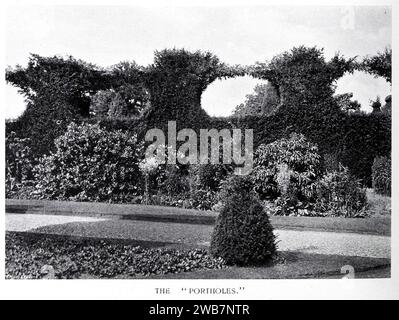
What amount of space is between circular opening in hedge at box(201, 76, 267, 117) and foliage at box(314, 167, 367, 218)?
10.8 feet

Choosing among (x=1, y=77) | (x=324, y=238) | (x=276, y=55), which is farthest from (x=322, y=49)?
(x=1, y=77)

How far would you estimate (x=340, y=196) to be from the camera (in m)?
11.9

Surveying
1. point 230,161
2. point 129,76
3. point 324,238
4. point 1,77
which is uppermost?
point 129,76

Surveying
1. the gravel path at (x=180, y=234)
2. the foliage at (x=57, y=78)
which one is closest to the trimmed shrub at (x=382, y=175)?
the gravel path at (x=180, y=234)

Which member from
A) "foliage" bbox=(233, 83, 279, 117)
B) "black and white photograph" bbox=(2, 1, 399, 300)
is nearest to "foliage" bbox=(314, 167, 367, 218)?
"black and white photograph" bbox=(2, 1, 399, 300)

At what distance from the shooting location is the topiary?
25.0ft

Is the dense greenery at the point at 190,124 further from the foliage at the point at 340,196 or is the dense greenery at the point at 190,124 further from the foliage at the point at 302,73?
the foliage at the point at 340,196

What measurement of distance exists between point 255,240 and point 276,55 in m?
6.98

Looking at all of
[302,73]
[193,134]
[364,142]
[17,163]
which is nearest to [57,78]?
[17,163]

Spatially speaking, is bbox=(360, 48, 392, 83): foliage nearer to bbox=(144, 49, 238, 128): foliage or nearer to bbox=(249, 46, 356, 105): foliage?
bbox=(249, 46, 356, 105): foliage

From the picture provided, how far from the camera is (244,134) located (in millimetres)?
13281

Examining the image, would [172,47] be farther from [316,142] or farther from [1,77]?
[1,77]

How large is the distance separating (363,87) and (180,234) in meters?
6.16

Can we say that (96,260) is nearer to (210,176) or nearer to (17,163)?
(210,176)
